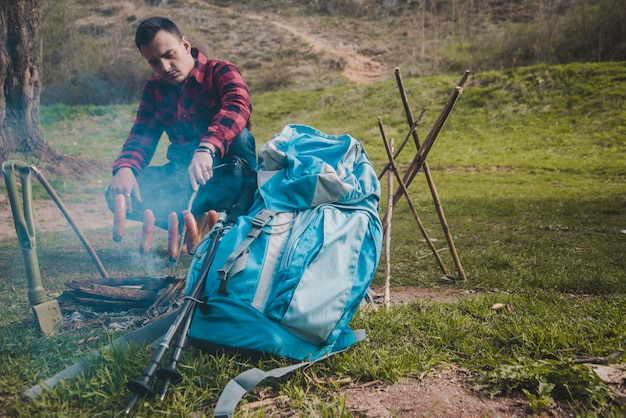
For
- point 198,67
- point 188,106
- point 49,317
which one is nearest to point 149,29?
point 198,67

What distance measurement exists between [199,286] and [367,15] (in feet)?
137

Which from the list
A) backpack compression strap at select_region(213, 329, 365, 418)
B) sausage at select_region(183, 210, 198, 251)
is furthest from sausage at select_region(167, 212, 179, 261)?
backpack compression strap at select_region(213, 329, 365, 418)

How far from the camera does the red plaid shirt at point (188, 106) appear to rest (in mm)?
3682

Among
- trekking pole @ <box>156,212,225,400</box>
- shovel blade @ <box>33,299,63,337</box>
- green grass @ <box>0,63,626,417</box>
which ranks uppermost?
trekking pole @ <box>156,212,225,400</box>

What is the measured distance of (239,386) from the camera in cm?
209

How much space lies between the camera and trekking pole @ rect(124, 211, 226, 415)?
2.00 m

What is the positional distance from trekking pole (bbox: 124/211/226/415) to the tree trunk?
6.89 metres

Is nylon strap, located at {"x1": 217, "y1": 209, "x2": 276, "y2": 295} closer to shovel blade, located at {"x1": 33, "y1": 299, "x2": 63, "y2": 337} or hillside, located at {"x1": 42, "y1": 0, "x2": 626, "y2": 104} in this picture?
shovel blade, located at {"x1": 33, "y1": 299, "x2": 63, "y2": 337}

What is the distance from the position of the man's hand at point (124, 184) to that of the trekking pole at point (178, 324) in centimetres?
86

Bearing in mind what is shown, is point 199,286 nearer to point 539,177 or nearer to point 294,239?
point 294,239

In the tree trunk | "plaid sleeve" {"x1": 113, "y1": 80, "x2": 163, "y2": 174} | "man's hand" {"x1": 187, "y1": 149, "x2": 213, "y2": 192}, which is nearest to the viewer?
"man's hand" {"x1": 187, "y1": 149, "x2": 213, "y2": 192}

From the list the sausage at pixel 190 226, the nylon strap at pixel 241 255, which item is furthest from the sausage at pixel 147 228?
the nylon strap at pixel 241 255

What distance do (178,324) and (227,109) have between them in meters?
1.91

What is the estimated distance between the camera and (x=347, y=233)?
2498 millimetres
